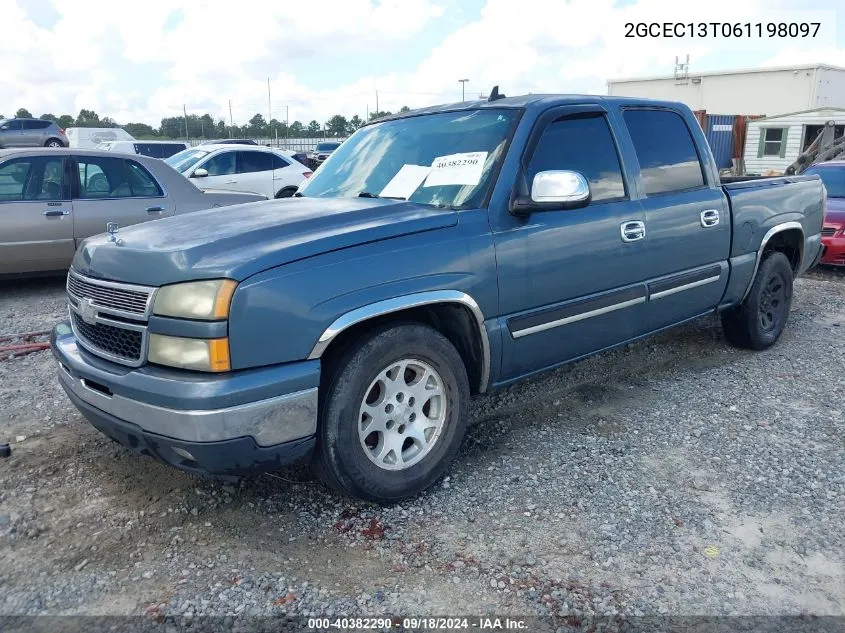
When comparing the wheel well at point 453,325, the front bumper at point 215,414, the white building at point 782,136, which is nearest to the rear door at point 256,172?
the wheel well at point 453,325

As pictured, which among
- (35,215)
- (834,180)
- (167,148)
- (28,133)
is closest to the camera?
(35,215)

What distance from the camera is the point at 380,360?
9.98 ft

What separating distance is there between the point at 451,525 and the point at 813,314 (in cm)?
537

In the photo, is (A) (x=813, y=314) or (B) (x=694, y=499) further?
(A) (x=813, y=314)

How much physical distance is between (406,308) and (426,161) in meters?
1.12

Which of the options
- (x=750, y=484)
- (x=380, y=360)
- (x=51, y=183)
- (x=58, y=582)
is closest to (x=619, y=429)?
(x=750, y=484)

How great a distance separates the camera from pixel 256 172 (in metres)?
13.1

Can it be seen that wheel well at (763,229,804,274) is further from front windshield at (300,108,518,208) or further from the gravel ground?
front windshield at (300,108,518,208)

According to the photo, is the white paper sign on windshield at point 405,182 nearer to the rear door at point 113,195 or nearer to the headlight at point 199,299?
the headlight at point 199,299

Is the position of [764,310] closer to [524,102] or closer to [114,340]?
[524,102]

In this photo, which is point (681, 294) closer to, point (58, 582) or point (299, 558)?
point (299, 558)

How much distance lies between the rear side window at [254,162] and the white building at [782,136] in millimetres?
21715

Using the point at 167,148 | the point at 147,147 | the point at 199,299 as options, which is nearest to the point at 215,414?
the point at 199,299

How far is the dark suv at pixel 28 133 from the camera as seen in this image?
28570mm
